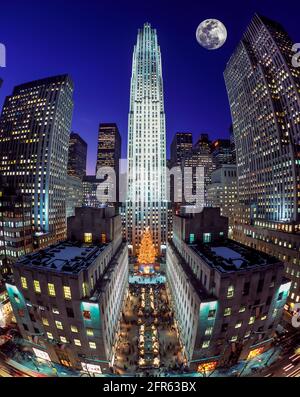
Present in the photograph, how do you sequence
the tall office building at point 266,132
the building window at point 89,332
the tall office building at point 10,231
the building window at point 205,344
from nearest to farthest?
the building window at point 89,332
the building window at point 205,344
the tall office building at point 10,231
the tall office building at point 266,132

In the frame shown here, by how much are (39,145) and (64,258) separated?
88.4 metres

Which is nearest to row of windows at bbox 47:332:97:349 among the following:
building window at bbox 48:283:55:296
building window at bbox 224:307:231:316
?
building window at bbox 48:283:55:296

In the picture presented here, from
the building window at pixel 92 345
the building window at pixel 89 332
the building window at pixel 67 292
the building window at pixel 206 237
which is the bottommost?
the building window at pixel 92 345

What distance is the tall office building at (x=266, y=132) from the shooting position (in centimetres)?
8238

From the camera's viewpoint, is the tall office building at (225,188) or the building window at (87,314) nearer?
the building window at (87,314)

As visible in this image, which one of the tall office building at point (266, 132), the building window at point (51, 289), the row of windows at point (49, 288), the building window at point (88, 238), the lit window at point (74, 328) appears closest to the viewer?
the row of windows at point (49, 288)

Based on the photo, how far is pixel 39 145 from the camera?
346 ft

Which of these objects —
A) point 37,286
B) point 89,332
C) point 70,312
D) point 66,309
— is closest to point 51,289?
point 37,286

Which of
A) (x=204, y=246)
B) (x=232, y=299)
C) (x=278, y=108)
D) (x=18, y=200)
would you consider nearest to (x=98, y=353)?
(x=232, y=299)

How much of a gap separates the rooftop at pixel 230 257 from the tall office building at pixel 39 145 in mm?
81386

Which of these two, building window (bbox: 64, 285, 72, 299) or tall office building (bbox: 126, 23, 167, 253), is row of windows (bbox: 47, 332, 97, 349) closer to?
building window (bbox: 64, 285, 72, 299)

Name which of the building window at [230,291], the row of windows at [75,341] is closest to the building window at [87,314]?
the row of windows at [75,341]

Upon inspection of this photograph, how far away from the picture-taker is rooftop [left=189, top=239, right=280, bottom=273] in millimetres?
33250

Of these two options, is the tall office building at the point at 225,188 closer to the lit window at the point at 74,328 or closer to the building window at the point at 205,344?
the building window at the point at 205,344
